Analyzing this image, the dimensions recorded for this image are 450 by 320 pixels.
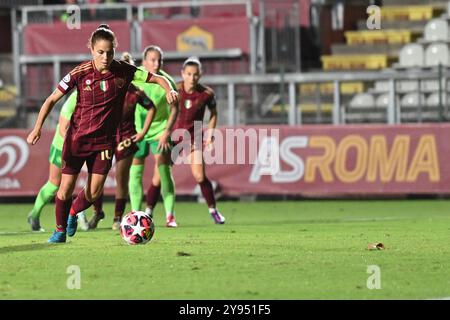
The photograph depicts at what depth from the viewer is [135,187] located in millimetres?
15273

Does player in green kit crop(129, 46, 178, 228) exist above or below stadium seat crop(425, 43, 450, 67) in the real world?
below

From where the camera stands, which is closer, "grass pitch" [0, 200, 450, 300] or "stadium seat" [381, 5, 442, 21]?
"grass pitch" [0, 200, 450, 300]

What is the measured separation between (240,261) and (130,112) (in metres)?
4.22

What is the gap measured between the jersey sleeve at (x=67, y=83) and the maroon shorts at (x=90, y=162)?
27.5 inches

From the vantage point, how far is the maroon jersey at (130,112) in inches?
571

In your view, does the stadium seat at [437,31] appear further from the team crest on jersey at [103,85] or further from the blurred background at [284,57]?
the team crest on jersey at [103,85]

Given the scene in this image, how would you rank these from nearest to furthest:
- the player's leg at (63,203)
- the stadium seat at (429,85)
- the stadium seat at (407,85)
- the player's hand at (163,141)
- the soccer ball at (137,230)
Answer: the player's leg at (63,203)
the soccer ball at (137,230)
the player's hand at (163,141)
the stadium seat at (429,85)
the stadium seat at (407,85)

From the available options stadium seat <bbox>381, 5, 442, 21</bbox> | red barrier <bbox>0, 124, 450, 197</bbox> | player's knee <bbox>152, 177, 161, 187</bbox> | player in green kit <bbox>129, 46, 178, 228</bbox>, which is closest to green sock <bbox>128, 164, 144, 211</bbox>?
player in green kit <bbox>129, 46, 178, 228</bbox>

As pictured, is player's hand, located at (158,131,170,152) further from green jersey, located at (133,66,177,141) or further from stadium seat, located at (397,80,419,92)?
stadium seat, located at (397,80,419,92)

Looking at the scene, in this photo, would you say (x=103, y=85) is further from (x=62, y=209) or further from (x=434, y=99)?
(x=434, y=99)

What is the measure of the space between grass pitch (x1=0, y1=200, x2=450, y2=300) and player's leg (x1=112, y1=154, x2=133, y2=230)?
0.84 ft

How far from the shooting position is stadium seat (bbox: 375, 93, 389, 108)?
76.8 feet

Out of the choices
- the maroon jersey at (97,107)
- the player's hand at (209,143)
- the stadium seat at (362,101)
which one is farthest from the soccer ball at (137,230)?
the stadium seat at (362,101)
